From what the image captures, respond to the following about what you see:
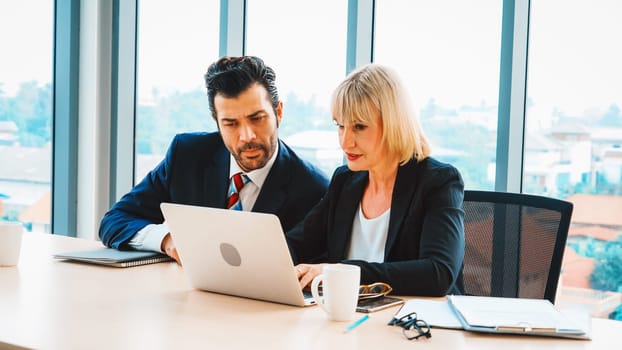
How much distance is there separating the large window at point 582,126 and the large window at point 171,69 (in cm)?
172

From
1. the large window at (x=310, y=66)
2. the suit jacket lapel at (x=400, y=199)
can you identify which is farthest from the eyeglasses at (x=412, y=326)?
the large window at (x=310, y=66)

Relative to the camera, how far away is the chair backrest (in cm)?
203

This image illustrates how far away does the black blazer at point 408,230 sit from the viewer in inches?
71.6

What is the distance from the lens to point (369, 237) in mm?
2180

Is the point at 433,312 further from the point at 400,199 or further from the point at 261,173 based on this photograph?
the point at 261,173

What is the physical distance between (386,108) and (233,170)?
63 centimetres

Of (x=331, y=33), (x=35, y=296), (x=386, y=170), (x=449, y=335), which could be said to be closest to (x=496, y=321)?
(x=449, y=335)

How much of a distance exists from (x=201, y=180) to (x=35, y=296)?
0.91 m

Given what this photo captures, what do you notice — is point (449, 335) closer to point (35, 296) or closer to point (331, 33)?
point (35, 296)

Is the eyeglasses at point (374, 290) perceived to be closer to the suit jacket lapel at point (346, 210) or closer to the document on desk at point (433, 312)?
the document on desk at point (433, 312)

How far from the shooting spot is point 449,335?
1.45 meters

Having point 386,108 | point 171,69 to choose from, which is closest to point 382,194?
point 386,108

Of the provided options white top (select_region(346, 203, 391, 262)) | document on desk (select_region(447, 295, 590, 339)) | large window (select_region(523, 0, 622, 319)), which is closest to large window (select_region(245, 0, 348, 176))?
large window (select_region(523, 0, 622, 319))

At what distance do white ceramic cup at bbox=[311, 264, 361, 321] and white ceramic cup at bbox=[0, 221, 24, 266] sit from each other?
39.4 inches
